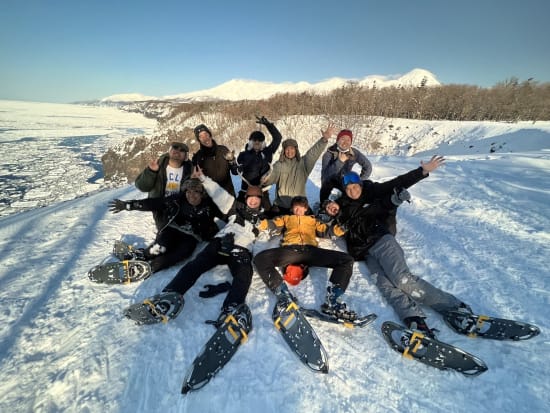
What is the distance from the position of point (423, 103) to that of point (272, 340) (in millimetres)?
30543

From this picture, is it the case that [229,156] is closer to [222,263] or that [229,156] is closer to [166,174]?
[166,174]

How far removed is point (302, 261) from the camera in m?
3.80

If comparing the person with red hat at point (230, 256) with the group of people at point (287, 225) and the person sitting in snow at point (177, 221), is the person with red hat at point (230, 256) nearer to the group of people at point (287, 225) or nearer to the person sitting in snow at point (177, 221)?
the group of people at point (287, 225)

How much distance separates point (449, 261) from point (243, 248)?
3.10 m

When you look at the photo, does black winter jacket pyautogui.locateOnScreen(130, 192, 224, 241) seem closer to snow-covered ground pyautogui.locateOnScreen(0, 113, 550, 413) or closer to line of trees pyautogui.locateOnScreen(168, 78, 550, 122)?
snow-covered ground pyautogui.locateOnScreen(0, 113, 550, 413)

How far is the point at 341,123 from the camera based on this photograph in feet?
71.4

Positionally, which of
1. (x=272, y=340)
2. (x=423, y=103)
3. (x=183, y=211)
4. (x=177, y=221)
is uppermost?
(x=423, y=103)

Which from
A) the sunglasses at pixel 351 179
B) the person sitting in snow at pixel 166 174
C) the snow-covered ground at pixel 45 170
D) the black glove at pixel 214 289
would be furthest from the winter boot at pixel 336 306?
the snow-covered ground at pixel 45 170

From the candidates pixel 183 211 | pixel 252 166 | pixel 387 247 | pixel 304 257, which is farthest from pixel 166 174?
pixel 387 247

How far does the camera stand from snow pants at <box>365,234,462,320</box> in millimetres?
3084

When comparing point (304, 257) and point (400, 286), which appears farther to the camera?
point (304, 257)

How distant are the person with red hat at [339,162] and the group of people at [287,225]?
2 centimetres

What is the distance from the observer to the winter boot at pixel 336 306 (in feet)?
9.80

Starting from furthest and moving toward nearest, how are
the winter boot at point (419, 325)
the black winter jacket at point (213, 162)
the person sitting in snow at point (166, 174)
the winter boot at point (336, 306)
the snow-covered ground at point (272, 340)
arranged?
the black winter jacket at point (213, 162) → the person sitting in snow at point (166, 174) → the winter boot at point (336, 306) → the winter boot at point (419, 325) → the snow-covered ground at point (272, 340)
